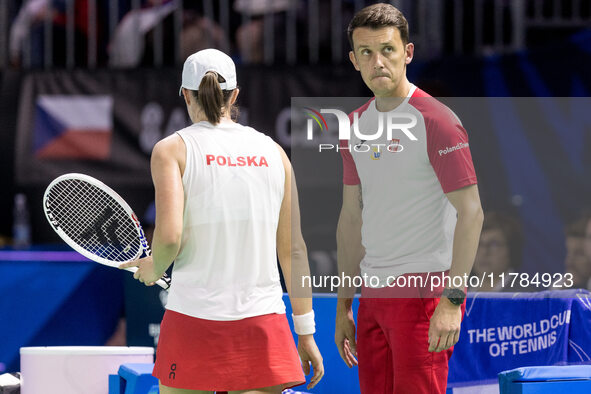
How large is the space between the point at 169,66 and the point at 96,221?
3385 millimetres

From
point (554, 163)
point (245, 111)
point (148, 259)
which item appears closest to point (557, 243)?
point (554, 163)

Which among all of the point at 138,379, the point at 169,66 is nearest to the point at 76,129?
the point at 169,66

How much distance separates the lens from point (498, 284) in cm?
543

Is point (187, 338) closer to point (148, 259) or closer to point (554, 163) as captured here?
point (148, 259)

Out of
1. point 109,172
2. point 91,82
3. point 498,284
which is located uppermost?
point 91,82

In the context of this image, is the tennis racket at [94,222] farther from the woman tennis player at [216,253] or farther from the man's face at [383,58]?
the man's face at [383,58]

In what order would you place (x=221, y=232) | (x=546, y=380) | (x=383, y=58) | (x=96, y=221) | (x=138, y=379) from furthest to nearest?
(x=138, y=379), (x=96, y=221), (x=546, y=380), (x=383, y=58), (x=221, y=232)

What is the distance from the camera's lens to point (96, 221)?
13.2 ft

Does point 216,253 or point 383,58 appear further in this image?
point 383,58

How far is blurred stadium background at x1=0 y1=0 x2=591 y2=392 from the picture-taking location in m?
6.89

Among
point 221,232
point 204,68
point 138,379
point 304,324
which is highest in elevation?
point 204,68

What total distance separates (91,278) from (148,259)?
2.66 m

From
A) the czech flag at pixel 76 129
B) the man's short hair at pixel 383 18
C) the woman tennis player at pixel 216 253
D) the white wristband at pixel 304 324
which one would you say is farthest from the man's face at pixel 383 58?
the czech flag at pixel 76 129

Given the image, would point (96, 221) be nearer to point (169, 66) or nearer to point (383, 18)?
point (383, 18)
